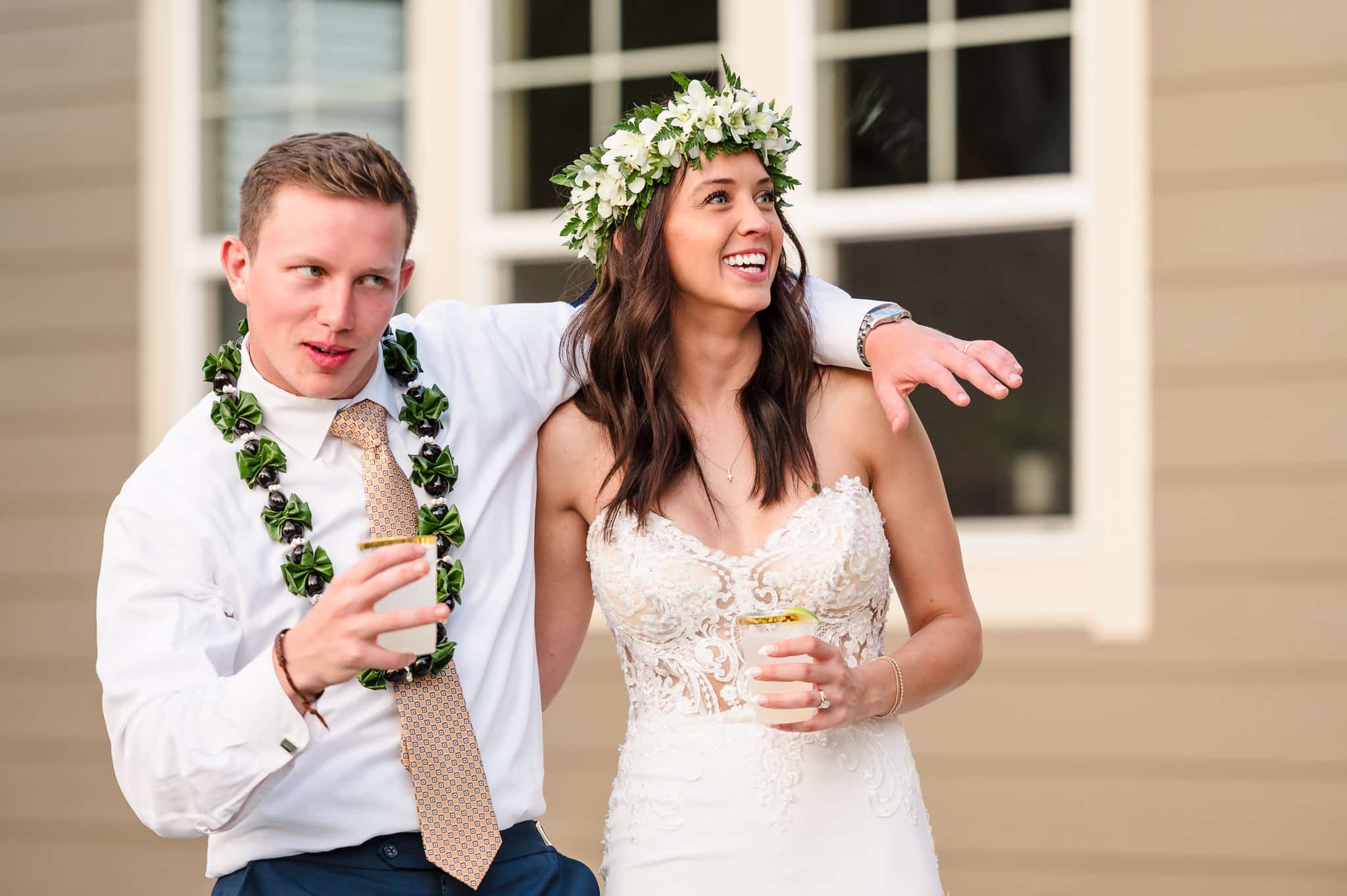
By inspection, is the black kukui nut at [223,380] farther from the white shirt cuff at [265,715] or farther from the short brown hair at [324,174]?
the white shirt cuff at [265,715]

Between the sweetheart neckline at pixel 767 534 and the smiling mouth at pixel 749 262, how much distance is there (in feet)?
1.39

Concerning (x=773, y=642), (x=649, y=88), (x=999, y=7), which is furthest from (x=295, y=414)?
(x=999, y=7)

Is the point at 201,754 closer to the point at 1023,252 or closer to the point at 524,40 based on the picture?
the point at 1023,252

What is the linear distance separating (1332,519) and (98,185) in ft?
15.0

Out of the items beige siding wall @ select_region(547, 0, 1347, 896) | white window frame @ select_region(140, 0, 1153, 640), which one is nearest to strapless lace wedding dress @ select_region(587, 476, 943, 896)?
white window frame @ select_region(140, 0, 1153, 640)

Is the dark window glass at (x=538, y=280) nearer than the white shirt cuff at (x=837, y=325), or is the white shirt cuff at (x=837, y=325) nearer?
the white shirt cuff at (x=837, y=325)

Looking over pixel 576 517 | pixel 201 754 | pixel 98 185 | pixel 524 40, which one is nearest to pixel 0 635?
pixel 98 185

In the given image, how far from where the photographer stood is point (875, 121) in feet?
16.7

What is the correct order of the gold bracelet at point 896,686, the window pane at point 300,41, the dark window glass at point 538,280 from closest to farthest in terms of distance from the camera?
the gold bracelet at point 896,686
the dark window glass at point 538,280
the window pane at point 300,41

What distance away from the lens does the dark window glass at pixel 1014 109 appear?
486 centimetres

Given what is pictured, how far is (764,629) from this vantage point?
228cm

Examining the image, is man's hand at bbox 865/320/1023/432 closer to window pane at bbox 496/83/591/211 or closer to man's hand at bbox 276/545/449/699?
man's hand at bbox 276/545/449/699

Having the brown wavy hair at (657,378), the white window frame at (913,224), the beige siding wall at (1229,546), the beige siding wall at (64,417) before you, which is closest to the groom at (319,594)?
the brown wavy hair at (657,378)

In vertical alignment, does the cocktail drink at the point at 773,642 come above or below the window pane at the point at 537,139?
below
